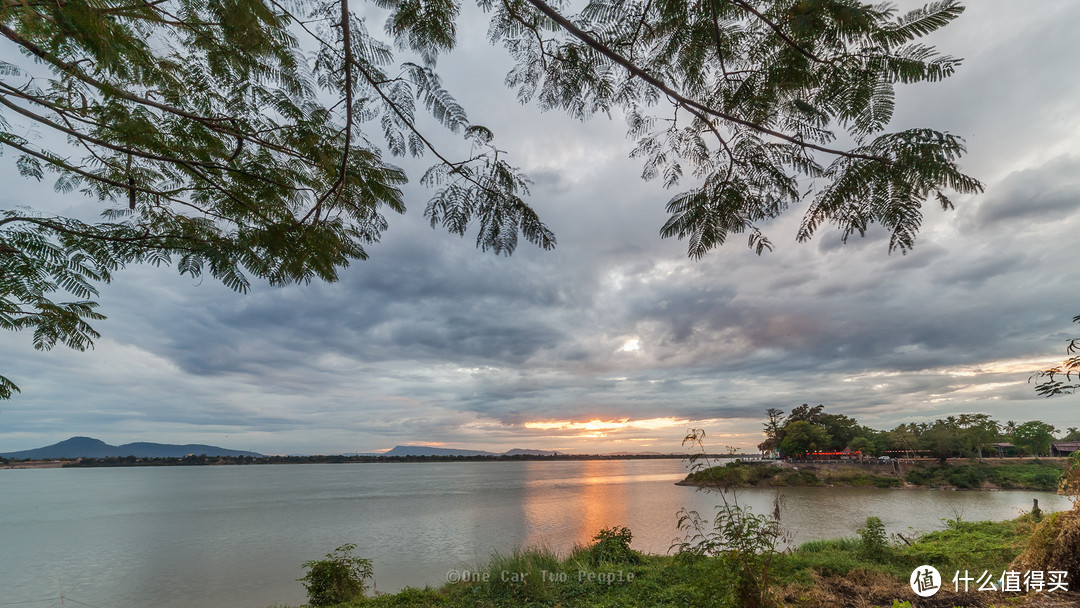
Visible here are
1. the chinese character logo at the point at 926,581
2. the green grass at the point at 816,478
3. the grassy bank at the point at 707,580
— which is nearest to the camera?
the grassy bank at the point at 707,580

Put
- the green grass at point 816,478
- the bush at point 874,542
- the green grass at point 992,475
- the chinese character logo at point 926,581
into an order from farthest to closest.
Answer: the green grass at point 816,478 → the green grass at point 992,475 → the bush at point 874,542 → the chinese character logo at point 926,581

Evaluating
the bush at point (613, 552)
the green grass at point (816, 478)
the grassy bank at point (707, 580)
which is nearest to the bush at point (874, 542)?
the grassy bank at point (707, 580)

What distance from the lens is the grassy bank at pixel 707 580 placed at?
432cm

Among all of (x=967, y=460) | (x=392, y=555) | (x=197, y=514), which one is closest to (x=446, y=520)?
(x=392, y=555)

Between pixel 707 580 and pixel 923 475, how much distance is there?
55804 millimetres

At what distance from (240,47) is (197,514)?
50.9 m

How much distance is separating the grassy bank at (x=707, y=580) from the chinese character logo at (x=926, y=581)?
0.37 ft

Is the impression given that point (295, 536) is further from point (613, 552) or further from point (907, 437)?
point (907, 437)

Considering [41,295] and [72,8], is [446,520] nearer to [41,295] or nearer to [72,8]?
[41,295]

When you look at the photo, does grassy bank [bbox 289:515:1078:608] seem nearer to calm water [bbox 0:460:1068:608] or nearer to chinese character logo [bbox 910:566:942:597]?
chinese character logo [bbox 910:566:942:597]

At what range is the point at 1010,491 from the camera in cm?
3609

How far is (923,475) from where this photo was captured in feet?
142

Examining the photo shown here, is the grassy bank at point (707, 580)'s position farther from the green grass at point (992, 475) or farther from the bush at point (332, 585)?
the green grass at point (992, 475)

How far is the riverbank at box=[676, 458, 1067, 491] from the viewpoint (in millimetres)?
37469
